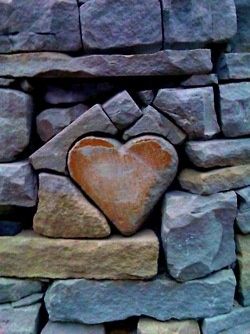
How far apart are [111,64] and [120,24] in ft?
0.45

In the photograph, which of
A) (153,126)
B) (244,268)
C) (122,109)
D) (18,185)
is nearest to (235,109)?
(153,126)

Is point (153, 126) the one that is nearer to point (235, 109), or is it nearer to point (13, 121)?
point (235, 109)

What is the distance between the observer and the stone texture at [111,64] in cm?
124

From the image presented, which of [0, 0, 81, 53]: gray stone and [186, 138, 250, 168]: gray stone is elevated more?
[0, 0, 81, 53]: gray stone

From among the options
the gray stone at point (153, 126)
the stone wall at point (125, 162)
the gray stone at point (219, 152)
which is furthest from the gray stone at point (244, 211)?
the gray stone at point (153, 126)

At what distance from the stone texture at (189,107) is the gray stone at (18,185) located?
0.52 meters

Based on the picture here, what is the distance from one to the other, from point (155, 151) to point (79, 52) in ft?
1.44

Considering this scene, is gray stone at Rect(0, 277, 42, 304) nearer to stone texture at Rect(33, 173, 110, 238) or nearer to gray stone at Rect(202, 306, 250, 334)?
stone texture at Rect(33, 173, 110, 238)

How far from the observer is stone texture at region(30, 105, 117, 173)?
127 cm

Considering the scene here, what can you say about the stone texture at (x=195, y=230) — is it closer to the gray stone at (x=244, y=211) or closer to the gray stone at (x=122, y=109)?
the gray stone at (x=244, y=211)

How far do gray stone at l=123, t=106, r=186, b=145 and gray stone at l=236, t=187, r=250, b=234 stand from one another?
1.07 feet

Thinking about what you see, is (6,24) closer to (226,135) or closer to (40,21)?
(40,21)

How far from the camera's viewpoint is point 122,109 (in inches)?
49.5

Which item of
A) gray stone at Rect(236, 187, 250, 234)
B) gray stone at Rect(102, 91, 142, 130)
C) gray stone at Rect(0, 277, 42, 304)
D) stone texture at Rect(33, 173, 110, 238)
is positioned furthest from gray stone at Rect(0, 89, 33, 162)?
gray stone at Rect(236, 187, 250, 234)
